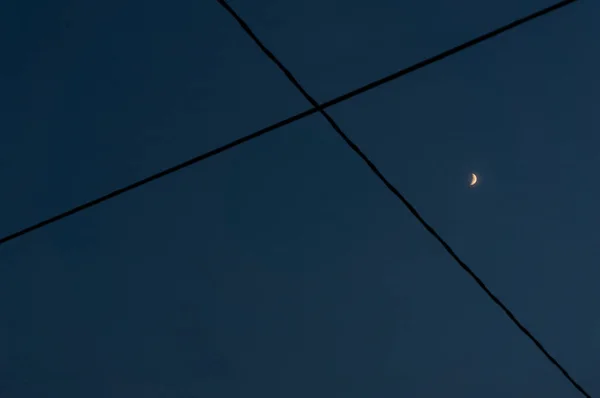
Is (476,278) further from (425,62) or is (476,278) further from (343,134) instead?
(425,62)

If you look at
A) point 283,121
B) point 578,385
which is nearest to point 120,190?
point 283,121

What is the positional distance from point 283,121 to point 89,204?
1.15m

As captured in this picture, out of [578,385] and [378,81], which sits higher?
[378,81]

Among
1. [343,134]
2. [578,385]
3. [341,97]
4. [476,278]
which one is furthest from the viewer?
[578,385]

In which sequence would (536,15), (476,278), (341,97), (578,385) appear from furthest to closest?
(578,385), (476,278), (341,97), (536,15)

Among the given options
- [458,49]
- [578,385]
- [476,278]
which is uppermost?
[458,49]

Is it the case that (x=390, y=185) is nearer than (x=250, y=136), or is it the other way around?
(x=250, y=136)

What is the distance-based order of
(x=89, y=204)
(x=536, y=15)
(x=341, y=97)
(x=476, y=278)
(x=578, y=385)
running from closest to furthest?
(x=536, y=15)
(x=341, y=97)
(x=89, y=204)
(x=476, y=278)
(x=578, y=385)

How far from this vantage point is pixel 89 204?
3738 millimetres

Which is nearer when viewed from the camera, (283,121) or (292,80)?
(283,121)

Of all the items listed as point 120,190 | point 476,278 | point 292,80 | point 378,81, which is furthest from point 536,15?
point 120,190

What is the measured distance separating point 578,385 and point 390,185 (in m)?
2.12

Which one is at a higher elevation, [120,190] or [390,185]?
[390,185]

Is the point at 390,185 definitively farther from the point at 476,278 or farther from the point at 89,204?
the point at 89,204
